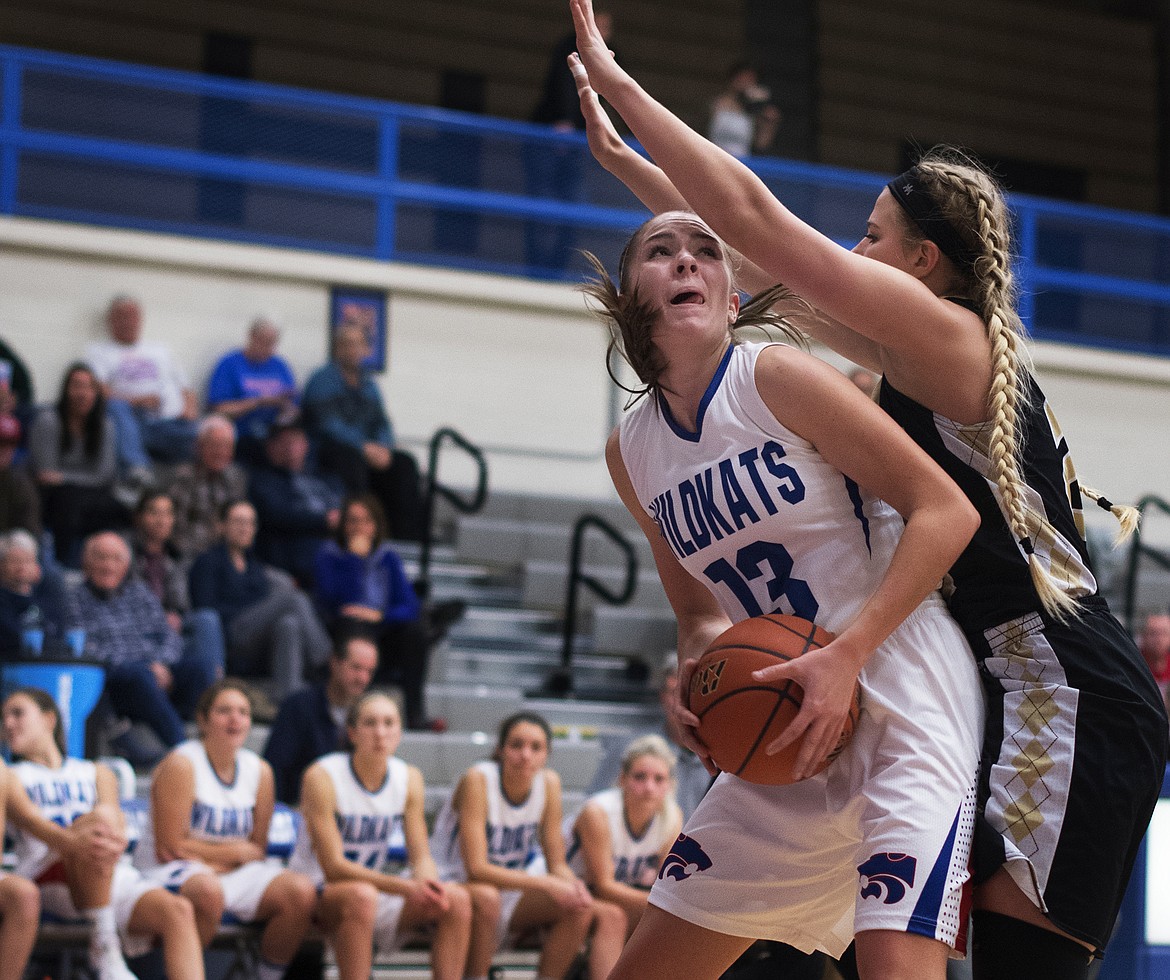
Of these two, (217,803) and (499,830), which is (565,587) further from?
(217,803)

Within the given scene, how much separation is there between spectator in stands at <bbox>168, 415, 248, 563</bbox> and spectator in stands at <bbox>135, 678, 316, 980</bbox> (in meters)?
2.45

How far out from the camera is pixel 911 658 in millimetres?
2678

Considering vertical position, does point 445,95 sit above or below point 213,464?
above

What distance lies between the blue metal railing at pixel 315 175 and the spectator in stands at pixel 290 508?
2.20 m

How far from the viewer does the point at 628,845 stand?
682 centimetres

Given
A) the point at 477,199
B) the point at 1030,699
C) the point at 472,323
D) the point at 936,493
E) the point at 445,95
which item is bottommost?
the point at 1030,699

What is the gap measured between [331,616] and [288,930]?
2.69 metres

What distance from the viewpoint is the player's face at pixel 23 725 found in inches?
247

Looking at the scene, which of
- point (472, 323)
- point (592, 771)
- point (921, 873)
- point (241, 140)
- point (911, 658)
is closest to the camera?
point (921, 873)

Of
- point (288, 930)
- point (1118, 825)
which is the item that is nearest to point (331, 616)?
point (288, 930)

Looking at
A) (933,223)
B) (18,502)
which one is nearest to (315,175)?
(18,502)

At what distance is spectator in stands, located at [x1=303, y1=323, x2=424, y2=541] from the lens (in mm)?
9906

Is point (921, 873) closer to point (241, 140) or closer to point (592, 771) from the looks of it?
point (592, 771)

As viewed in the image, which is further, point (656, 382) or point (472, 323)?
point (472, 323)
